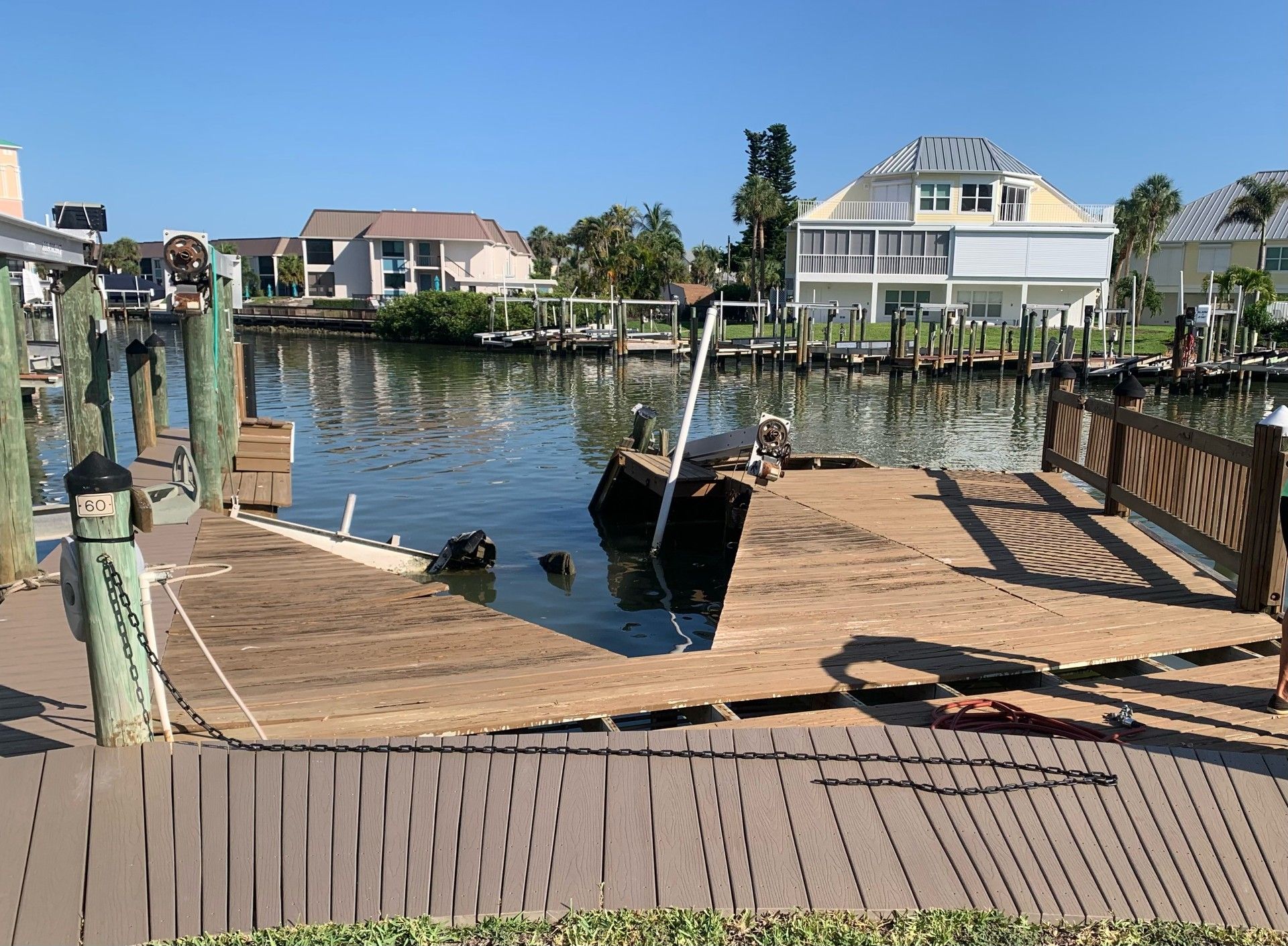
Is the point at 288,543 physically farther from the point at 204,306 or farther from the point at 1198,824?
the point at 1198,824

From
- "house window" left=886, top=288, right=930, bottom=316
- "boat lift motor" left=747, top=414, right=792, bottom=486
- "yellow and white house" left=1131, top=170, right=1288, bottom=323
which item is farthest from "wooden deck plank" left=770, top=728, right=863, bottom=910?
"yellow and white house" left=1131, top=170, right=1288, bottom=323

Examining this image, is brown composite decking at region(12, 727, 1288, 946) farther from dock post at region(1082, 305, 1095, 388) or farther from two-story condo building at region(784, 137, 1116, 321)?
two-story condo building at region(784, 137, 1116, 321)

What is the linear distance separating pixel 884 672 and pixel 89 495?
438 cm

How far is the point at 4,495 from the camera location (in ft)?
24.2

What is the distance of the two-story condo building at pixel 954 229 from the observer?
5500 cm

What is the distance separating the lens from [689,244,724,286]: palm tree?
305 ft

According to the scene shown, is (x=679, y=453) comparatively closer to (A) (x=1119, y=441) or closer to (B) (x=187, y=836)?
(A) (x=1119, y=441)

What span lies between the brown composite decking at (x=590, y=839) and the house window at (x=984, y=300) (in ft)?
184

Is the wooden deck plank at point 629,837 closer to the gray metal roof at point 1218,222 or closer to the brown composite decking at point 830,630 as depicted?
the brown composite decking at point 830,630

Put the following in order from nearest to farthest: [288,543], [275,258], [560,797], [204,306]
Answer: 1. [560,797]
2. [288,543]
3. [204,306]
4. [275,258]

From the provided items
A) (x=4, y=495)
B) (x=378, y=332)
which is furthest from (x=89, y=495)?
(x=378, y=332)

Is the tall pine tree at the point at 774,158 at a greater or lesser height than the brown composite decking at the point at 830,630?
greater

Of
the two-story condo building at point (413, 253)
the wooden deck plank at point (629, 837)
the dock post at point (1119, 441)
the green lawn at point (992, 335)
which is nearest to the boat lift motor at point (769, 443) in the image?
the dock post at point (1119, 441)

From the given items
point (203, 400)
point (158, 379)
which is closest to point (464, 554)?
point (203, 400)
